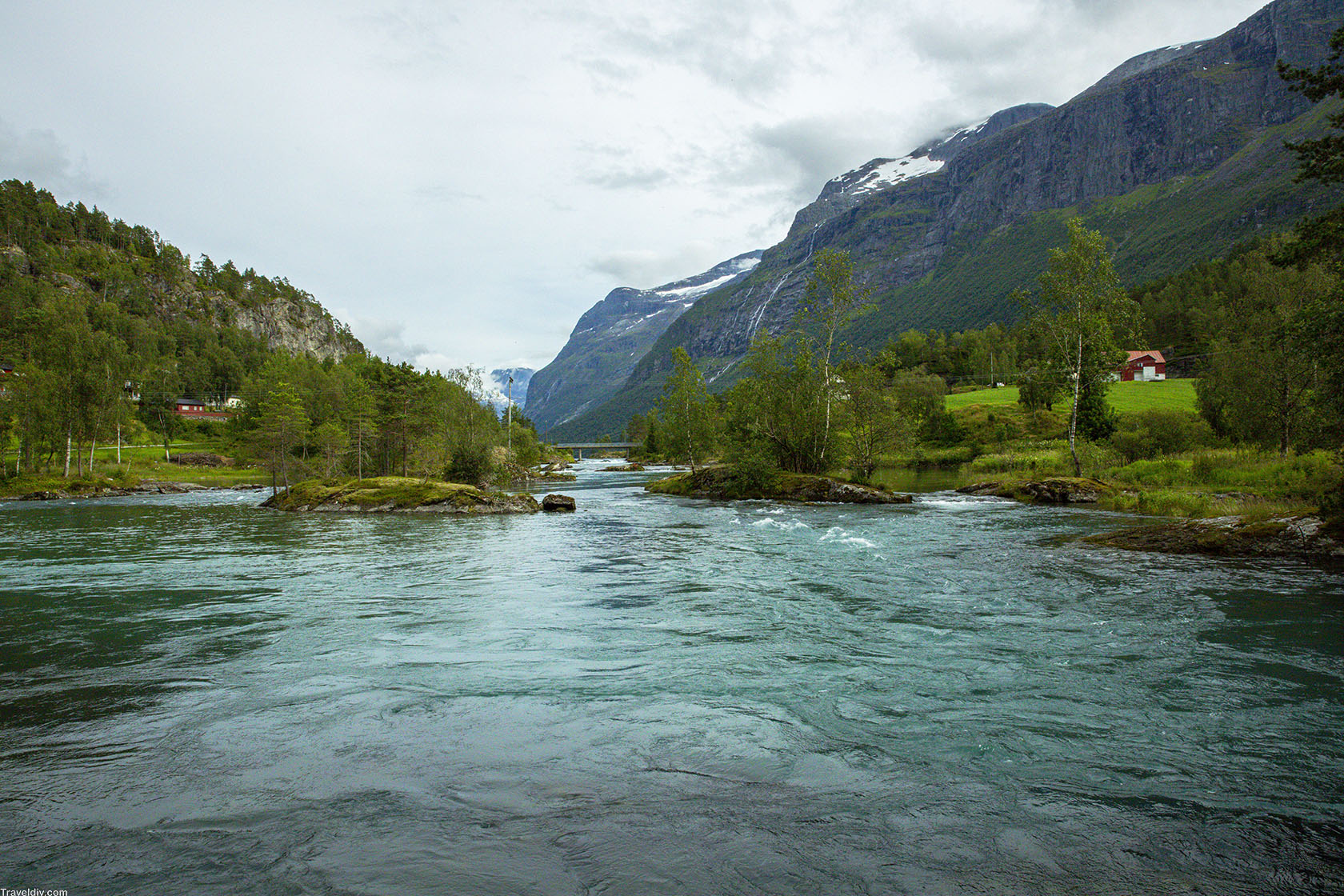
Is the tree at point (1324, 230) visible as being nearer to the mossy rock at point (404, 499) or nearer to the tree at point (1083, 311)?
the tree at point (1083, 311)

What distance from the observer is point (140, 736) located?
23.4 ft

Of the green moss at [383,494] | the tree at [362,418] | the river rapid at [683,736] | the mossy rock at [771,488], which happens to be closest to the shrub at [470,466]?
the tree at [362,418]

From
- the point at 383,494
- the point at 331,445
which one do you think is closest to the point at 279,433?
the point at 331,445

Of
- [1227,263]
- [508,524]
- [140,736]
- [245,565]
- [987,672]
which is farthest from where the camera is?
[1227,263]

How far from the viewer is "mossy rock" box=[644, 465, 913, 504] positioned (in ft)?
134

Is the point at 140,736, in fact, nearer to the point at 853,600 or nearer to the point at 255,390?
the point at 853,600

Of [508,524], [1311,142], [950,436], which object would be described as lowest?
[508,524]

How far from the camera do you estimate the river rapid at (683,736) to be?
4844 millimetres

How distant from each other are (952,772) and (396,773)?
543cm

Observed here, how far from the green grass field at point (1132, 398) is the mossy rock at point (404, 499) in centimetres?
5485

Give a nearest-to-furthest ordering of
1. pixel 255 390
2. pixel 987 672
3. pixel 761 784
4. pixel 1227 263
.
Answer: pixel 761 784, pixel 987 672, pixel 255 390, pixel 1227 263

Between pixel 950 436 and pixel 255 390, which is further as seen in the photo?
pixel 255 390

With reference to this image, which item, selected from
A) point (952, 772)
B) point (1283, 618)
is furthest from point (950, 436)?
point (952, 772)

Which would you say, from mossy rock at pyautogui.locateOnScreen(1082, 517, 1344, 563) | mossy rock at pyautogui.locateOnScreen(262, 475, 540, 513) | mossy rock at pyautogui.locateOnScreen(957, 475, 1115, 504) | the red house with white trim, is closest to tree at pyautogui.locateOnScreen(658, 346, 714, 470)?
mossy rock at pyautogui.locateOnScreen(262, 475, 540, 513)
